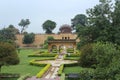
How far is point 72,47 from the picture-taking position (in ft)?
213

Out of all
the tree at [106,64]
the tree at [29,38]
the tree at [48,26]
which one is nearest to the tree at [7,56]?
the tree at [106,64]

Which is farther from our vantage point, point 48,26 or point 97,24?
point 48,26

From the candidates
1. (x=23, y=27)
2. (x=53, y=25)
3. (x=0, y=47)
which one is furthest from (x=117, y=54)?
(x=23, y=27)

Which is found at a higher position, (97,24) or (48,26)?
(48,26)

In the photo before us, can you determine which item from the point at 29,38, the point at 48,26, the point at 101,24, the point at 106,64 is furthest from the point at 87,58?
the point at 48,26

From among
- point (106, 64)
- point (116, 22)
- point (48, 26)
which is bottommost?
point (106, 64)

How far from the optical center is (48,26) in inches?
3733

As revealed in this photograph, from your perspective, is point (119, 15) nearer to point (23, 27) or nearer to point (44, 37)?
point (44, 37)

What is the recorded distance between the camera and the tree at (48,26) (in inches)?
3734

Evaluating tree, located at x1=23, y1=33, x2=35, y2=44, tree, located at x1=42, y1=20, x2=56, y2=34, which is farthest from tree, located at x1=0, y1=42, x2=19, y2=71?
tree, located at x1=42, y1=20, x2=56, y2=34

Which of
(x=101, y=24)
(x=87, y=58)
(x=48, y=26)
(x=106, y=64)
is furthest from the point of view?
(x=48, y=26)

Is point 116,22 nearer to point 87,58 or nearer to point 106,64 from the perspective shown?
point 87,58

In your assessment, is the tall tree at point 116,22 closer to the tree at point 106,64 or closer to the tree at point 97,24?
the tree at point 97,24

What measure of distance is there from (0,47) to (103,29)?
966 centimetres
